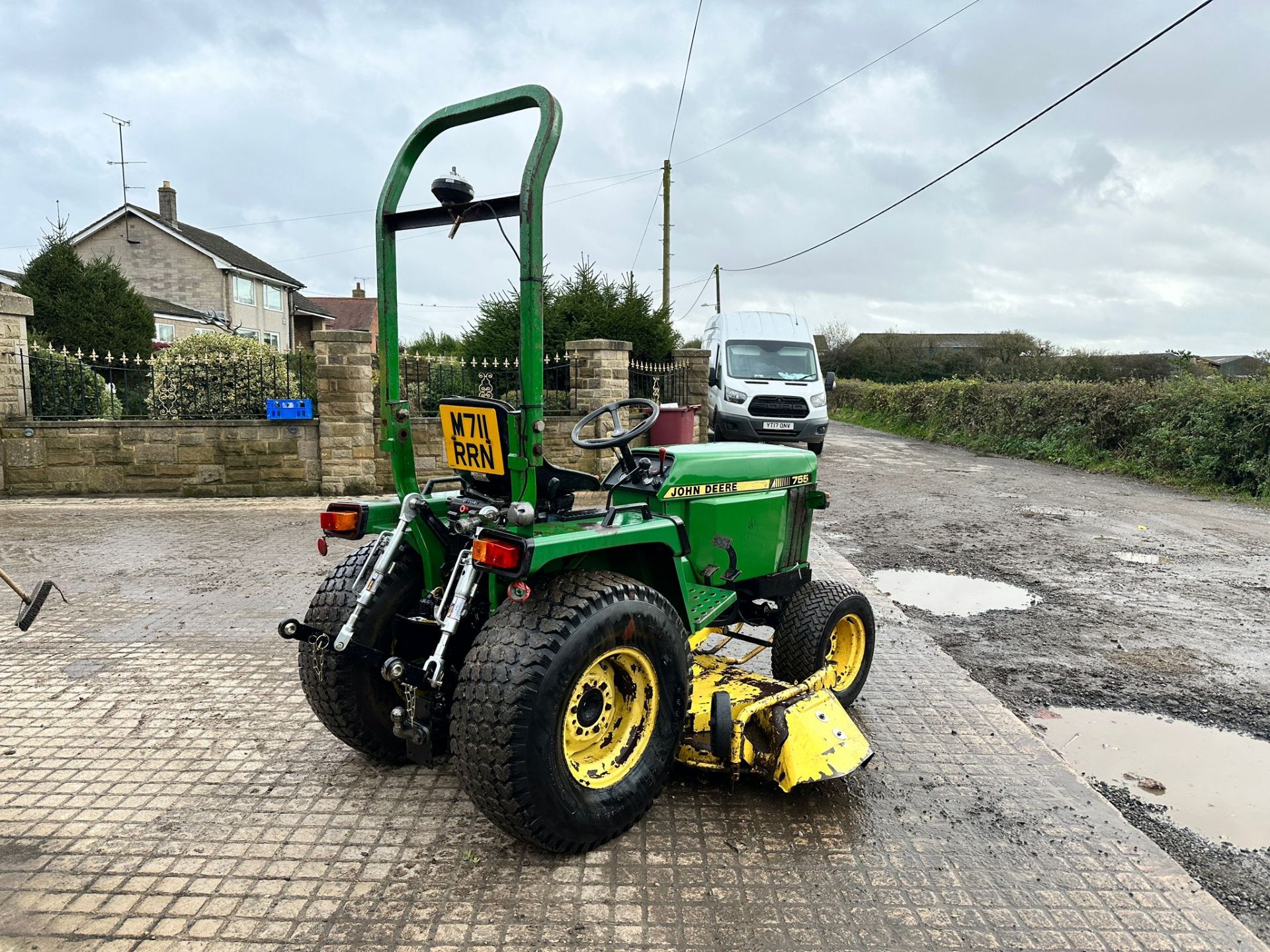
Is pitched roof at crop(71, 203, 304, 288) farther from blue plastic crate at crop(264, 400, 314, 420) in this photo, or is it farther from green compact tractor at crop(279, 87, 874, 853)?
green compact tractor at crop(279, 87, 874, 853)

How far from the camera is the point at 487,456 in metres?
2.94

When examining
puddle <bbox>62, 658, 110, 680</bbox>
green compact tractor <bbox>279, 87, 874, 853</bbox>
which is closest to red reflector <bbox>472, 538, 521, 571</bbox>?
green compact tractor <bbox>279, 87, 874, 853</bbox>

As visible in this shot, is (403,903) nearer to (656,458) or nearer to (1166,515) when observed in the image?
(656,458)

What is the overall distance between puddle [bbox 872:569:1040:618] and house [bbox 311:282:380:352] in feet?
142

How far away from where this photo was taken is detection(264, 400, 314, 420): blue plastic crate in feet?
35.0

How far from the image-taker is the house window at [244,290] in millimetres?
34812

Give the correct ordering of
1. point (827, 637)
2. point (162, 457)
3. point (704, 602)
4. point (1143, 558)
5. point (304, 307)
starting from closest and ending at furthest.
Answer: point (704, 602), point (827, 637), point (1143, 558), point (162, 457), point (304, 307)

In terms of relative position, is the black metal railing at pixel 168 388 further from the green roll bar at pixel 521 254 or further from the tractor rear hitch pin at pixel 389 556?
the tractor rear hitch pin at pixel 389 556

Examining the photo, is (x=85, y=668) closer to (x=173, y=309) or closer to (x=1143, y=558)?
(x=1143, y=558)

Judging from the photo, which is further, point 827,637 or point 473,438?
point 827,637

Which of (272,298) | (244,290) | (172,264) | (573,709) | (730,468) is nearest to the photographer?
(573,709)

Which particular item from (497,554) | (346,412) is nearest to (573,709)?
(497,554)

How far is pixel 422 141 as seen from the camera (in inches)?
124

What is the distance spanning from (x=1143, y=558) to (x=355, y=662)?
7584 mm
